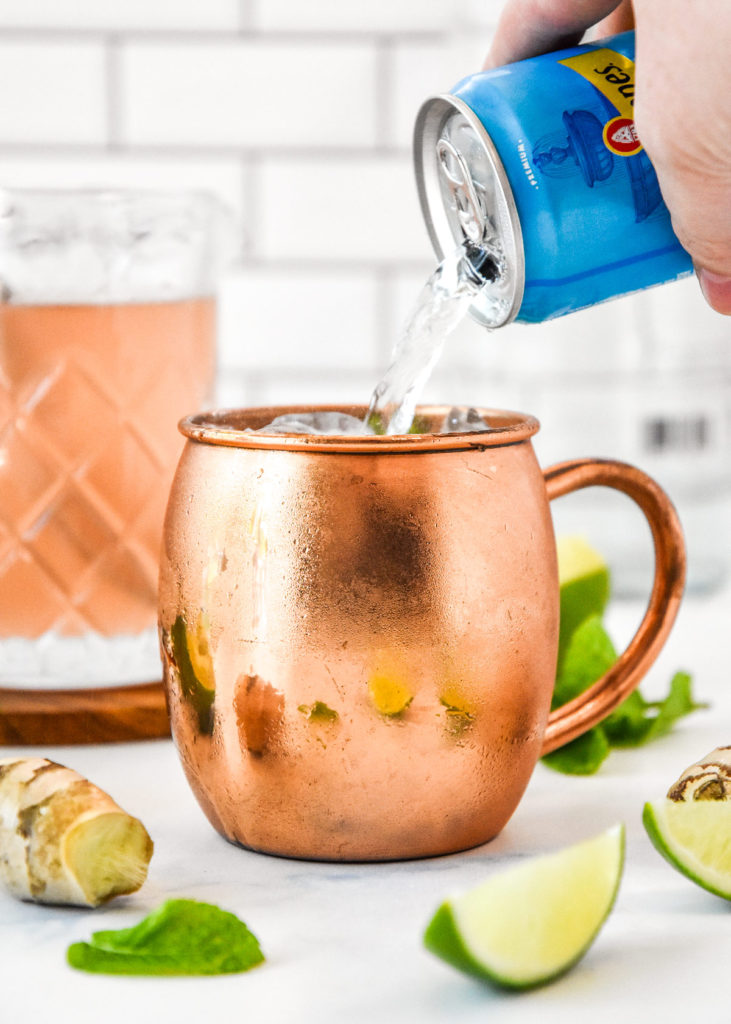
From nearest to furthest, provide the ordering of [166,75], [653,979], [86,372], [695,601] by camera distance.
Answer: [653,979] < [86,372] < [695,601] < [166,75]

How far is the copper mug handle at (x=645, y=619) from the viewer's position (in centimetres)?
53

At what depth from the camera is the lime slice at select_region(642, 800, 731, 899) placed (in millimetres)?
437

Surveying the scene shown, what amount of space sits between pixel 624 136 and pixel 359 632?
0.78 feet

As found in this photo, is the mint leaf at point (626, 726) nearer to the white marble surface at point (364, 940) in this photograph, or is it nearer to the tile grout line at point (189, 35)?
the white marble surface at point (364, 940)

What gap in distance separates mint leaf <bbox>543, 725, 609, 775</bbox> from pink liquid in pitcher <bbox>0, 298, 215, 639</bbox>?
22 centimetres

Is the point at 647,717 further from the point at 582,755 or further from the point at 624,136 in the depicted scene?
the point at 624,136

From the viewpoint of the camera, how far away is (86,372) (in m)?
0.65

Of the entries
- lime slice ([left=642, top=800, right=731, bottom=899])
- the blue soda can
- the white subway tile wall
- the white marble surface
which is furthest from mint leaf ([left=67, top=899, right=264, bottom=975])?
the white subway tile wall

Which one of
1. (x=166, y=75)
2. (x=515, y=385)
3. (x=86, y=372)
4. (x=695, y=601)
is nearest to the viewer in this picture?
(x=86, y=372)

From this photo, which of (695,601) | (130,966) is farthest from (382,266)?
(130,966)

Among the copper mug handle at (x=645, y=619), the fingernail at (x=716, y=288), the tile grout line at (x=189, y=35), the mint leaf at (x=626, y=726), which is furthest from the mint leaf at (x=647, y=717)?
the tile grout line at (x=189, y=35)

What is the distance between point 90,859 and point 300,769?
0.08 m

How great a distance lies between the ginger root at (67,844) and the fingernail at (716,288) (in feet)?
1.08

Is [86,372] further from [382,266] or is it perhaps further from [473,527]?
[382,266]
